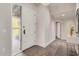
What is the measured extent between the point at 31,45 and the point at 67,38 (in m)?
0.39

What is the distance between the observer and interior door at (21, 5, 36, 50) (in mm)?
1101

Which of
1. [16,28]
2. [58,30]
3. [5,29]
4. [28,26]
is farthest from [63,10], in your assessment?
[5,29]

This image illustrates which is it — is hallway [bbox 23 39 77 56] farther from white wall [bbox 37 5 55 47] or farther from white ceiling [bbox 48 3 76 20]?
white ceiling [bbox 48 3 76 20]

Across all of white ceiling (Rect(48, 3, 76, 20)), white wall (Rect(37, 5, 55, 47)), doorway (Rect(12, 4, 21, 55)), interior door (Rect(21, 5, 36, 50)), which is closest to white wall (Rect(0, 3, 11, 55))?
doorway (Rect(12, 4, 21, 55))

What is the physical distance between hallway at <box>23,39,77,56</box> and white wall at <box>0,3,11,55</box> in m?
0.20

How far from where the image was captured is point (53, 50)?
43.3 inches

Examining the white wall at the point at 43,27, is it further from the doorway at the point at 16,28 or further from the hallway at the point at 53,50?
the doorway at the point at 16,28

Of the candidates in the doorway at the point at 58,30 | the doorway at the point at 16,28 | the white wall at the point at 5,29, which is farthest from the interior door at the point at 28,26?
the doorway at the point at 58,30

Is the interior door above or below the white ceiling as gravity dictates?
below

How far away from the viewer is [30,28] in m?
1.12

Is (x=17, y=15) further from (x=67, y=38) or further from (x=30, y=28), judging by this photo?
(x=67, y=38)

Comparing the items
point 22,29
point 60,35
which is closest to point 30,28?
point 22,29

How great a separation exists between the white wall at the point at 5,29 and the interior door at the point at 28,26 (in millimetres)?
147

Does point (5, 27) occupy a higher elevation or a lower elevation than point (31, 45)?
higher
